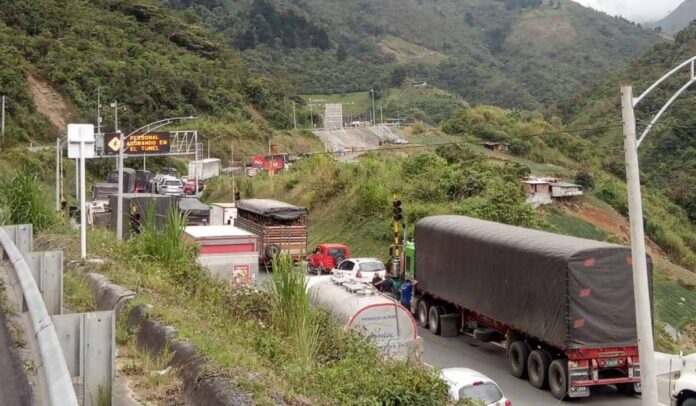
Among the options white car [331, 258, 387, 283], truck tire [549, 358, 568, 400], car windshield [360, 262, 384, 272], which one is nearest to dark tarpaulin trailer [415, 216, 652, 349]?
truck tire [549, 358, 568, 400]

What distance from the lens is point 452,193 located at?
37406 millimetres

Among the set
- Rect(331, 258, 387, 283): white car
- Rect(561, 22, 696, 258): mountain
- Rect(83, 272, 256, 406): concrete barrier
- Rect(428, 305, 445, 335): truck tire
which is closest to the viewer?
Rect(83, 272, 256, 406): concrete barrier

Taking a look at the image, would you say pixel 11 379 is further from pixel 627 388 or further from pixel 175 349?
pixel 627 388

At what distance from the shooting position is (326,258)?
32.1 m

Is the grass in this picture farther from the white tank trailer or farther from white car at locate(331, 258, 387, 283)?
the white tank trailer

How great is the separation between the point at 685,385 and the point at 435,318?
848cm

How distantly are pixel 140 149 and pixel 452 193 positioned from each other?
84.6 ft

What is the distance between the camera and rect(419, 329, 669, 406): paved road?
1515 cm

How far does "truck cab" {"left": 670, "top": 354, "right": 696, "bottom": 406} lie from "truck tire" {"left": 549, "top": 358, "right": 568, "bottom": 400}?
1.88 meters

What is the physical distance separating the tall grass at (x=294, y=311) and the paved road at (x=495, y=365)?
6076 mm

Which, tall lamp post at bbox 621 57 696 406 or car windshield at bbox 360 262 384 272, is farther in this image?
car windshield at bbox 360 262 384 272

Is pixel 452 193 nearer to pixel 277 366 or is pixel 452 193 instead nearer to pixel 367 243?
pixel 367 243

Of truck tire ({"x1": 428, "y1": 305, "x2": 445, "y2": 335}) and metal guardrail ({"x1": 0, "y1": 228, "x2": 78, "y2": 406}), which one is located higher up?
metal guardrail ({"x1": 0, "y1": 228, "x2": 78, "y2": 406})

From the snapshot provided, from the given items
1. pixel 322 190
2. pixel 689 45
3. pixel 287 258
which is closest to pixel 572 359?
pixel 287 258
